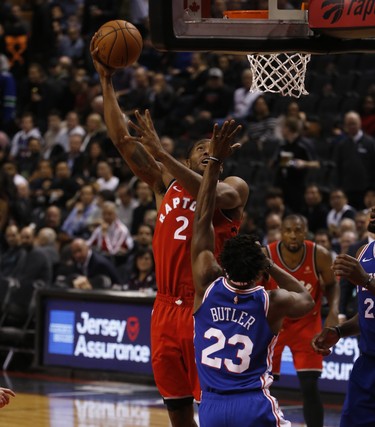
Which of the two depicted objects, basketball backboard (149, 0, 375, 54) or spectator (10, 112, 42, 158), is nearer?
basketball backboard (149, 0, 375, 54)

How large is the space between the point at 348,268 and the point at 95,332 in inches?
240

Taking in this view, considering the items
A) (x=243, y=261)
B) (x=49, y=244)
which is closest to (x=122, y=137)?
(x=243, y=261)

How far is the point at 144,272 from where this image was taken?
1175 cm

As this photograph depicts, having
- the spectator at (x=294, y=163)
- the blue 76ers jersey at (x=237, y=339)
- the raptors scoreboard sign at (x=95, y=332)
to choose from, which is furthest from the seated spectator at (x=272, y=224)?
the blue 76ers jersey at (x=237, y=339)

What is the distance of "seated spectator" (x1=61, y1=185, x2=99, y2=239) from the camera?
14180 millimetres

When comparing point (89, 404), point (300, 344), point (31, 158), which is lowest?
point (89, 404)

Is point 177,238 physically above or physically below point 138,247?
above

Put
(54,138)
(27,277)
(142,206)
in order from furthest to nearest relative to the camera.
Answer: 1. (54,138)
2. (142,206)
3. (27,277)

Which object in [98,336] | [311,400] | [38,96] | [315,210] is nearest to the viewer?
[311,400]

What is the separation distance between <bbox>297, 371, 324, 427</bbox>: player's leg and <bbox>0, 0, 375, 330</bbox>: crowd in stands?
116cm

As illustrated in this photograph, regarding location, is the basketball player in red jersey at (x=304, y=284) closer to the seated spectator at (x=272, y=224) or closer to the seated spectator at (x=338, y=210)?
the seated spectator at (x=272, y=224)

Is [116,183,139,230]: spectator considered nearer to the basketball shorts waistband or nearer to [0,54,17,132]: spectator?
[0,54,17,132]: spectator

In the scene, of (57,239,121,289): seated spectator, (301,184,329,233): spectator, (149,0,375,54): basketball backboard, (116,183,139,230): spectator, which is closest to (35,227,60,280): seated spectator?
(57,239,121,289): seated spectator

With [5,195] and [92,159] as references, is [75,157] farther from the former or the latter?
[5,195]
